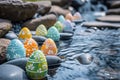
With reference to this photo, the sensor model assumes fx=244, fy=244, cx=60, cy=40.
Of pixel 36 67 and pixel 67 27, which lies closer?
pixel 36 67

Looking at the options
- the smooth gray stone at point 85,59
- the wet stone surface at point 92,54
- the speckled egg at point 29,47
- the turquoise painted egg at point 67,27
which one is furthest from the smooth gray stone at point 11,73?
the turquoise painted egg at point 67,27

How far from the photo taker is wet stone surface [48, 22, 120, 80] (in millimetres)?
4305

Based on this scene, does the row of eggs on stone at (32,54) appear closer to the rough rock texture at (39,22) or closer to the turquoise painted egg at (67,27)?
the rough rock texture at (39,22)

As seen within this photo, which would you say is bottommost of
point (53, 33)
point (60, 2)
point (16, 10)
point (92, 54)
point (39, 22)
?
point (92, 54)

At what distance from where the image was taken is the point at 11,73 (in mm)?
3727

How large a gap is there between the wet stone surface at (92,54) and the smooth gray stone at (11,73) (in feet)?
1.71

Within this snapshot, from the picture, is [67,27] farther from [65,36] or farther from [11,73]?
[11,73]

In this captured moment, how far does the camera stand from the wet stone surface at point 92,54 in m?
4.30

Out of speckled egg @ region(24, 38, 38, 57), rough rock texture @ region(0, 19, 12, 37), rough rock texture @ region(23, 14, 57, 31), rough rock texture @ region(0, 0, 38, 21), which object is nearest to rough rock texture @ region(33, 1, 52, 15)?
rough rock texture @ region(23, 14, 57, 31)

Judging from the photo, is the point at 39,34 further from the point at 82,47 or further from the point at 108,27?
the point at 108,27

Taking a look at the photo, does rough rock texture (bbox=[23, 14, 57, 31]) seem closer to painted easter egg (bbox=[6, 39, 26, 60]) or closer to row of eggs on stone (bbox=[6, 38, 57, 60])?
row of eggs on stone (bbox=[6, 38, 57, 60])

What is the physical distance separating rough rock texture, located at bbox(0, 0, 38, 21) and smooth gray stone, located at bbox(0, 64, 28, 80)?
8.13 ft

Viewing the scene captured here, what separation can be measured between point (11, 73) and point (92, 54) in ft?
7.60

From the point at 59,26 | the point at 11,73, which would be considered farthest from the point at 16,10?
the point at 11,73
